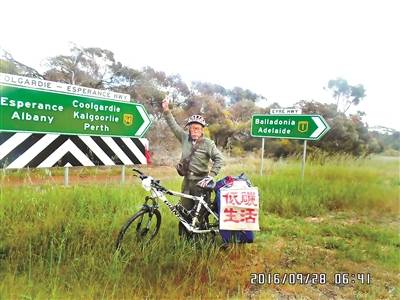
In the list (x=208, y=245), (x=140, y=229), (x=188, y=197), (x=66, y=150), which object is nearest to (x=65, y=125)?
(x=66, y=150)

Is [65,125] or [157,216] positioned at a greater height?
[65,125]

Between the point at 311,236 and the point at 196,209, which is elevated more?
the point at 196,209

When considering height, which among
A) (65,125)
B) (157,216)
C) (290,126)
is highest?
(290,126)

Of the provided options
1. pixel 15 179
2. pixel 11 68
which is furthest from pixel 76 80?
pixel 15 179

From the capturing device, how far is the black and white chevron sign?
5.72ft

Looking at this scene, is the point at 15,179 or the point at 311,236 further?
the point at 311,236

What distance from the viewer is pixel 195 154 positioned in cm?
227

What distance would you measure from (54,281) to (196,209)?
98cm

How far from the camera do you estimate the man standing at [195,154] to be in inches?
86.7

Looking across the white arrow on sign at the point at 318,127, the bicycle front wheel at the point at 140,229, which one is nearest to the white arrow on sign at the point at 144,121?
the bicycle front wheel at the point at 140,229

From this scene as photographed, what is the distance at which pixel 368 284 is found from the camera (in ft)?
6.82

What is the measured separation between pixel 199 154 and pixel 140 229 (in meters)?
0.63

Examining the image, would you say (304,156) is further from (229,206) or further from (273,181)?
(229,206)
